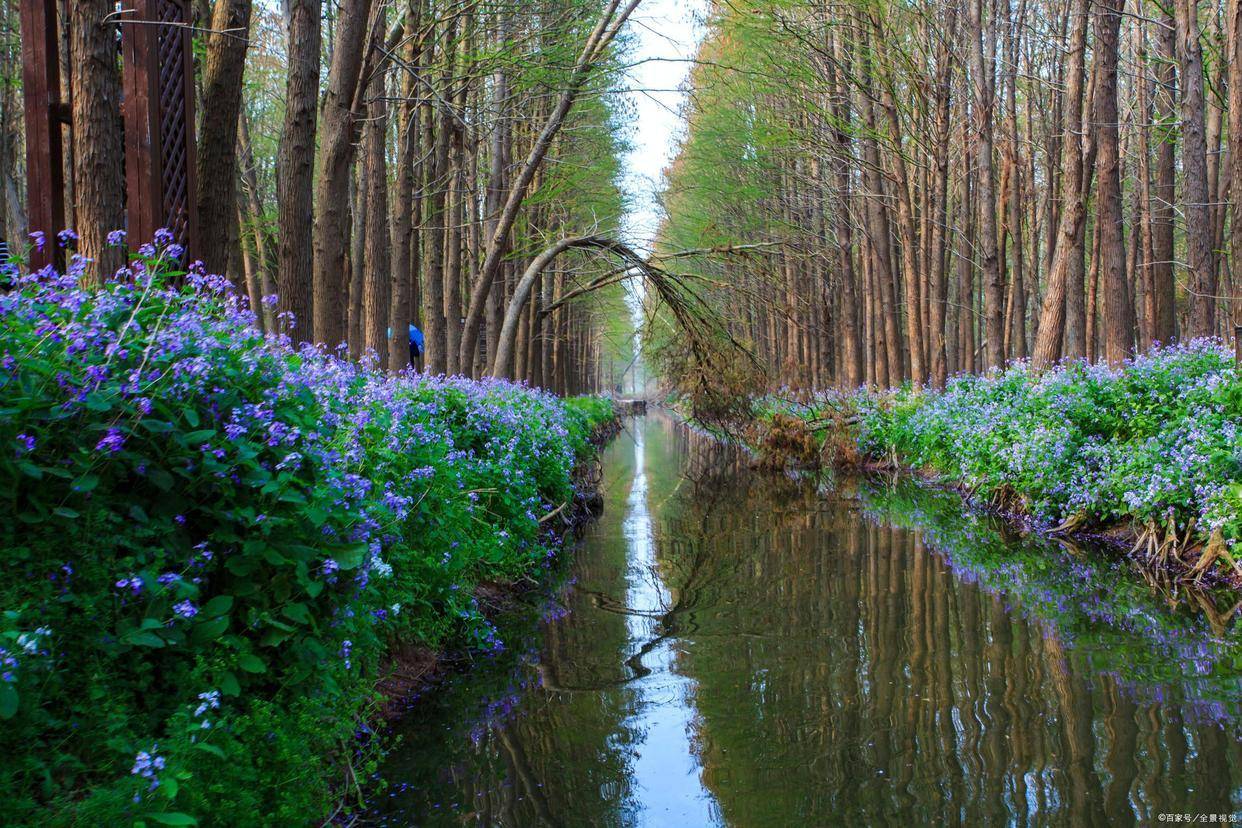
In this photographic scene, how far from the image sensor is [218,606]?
2.63 m

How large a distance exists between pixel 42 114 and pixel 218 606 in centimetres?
506

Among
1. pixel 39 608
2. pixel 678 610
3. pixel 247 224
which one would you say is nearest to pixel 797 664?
pixel 678 610

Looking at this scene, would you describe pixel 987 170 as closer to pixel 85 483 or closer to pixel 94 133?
pixel 94 133

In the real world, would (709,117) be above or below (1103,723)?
above

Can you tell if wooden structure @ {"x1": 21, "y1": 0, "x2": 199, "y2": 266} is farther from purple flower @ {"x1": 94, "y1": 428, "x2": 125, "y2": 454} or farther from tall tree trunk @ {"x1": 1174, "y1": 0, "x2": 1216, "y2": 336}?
tall tree trunk @ {"x1": 1174, "y1": 0, "x2": 1216, "y2": 336}

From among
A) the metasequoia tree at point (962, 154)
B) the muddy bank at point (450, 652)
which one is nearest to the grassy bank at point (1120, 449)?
the metasequoia tree at point (962, 154)

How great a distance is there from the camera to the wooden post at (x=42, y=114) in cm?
588

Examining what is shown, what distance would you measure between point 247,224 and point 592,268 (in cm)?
716

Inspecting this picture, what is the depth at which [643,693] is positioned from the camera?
5016 mm

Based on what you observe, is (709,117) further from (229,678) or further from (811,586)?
(229,678)

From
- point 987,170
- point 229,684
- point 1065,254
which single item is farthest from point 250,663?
point 987,170

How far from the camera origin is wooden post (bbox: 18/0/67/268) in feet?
19.3

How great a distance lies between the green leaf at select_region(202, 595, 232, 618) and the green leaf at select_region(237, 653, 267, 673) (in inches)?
6.2

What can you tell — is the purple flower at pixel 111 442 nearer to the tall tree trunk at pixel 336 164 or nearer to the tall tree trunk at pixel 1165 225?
the tall tree trunk at pixel 336 164
